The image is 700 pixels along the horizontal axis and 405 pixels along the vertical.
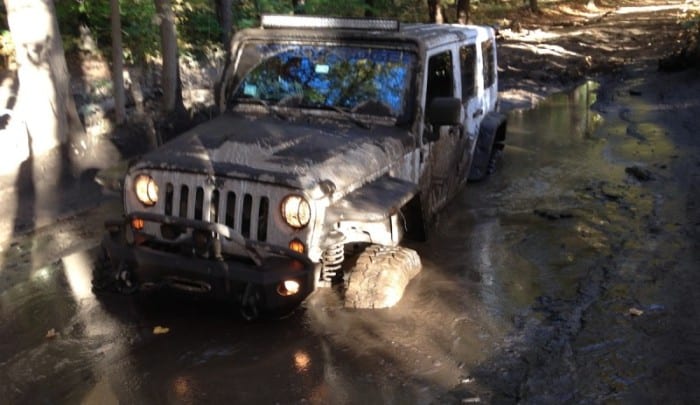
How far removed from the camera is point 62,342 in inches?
198

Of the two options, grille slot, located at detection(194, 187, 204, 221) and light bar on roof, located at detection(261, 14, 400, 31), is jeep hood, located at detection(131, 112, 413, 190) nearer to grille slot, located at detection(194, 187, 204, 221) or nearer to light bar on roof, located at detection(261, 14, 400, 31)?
grille slot, located at detection(194, 187, 204, 221)

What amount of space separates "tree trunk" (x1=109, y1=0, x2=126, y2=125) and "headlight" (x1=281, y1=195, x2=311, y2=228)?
6.05m

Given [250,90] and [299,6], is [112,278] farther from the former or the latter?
[299,6]

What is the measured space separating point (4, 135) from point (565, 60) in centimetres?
1748

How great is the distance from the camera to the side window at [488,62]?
8.27m

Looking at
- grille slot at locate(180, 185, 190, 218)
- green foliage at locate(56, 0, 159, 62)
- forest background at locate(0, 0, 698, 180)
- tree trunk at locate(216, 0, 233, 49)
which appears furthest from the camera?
tree trunk at locate(216, 0, 233, 49)

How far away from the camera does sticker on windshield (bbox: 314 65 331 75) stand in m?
5.91

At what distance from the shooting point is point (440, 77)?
634 cm

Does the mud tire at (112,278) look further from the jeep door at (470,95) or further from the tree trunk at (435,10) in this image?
the tree trunk at (435,10)

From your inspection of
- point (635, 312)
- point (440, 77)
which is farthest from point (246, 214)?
point (635, 312)

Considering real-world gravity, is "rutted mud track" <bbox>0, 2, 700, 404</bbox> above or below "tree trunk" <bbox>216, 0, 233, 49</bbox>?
below

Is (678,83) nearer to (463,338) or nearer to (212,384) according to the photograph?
(463,338)

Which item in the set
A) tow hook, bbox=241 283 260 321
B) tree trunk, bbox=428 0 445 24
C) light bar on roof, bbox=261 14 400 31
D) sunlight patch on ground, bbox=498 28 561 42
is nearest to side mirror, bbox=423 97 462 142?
light bar on roof, bbox=261 14 400 31

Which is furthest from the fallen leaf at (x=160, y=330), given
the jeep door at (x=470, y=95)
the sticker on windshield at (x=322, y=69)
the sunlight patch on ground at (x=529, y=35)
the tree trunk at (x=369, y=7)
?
the sunlight patch on ground at (x=529, y=35)
